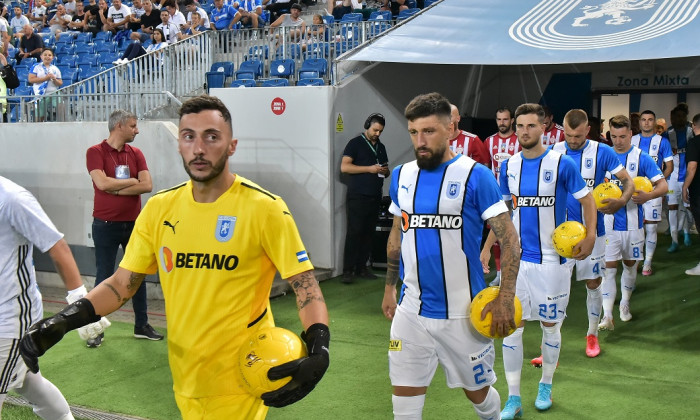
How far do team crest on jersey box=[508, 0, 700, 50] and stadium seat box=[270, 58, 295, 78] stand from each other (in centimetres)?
389

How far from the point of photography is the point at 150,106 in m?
12.1

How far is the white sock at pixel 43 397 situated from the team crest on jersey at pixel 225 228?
186cm

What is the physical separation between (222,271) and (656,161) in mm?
9140

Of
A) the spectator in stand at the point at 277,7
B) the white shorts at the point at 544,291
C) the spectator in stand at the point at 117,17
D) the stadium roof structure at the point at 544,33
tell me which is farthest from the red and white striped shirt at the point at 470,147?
the spectator in stand at the point at 117,17

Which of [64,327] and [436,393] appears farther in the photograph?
[436,393]

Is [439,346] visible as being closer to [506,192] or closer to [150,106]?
[506,192]

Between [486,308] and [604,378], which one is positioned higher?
[486,308]

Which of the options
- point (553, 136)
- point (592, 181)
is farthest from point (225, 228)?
point (553, 136)

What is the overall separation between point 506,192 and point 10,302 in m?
3.70

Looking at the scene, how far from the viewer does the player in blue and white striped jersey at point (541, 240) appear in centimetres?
610

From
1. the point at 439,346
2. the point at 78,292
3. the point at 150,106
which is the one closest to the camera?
Answer: the point at 78,292

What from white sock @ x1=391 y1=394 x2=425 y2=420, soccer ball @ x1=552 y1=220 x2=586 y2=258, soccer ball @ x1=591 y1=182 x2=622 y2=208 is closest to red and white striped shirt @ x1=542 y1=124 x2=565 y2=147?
soccer ball @ x1=591 y1=182 x2=622 y2=208

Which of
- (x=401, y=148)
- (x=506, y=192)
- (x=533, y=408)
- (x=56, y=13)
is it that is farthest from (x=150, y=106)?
(x=56, y=13)

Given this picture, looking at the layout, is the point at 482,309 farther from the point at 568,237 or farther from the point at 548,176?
the point at 548,176
